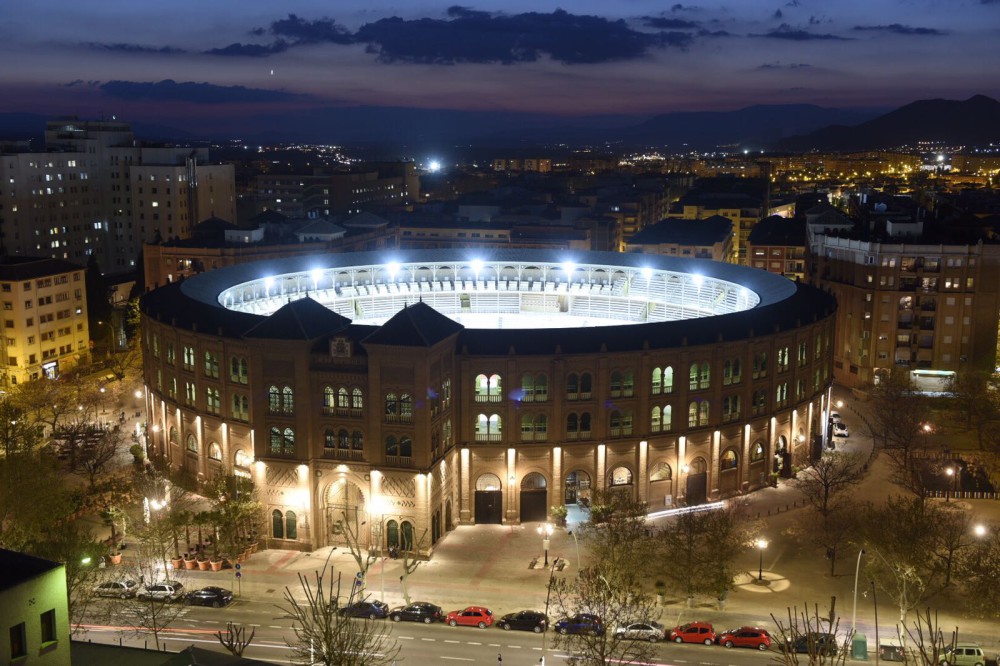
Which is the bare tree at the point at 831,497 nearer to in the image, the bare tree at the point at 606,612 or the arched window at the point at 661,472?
the arched window at the point at 661,472

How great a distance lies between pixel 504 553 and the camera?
72.7 metres

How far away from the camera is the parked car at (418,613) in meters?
61.3

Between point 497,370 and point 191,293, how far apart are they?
35.3 meters

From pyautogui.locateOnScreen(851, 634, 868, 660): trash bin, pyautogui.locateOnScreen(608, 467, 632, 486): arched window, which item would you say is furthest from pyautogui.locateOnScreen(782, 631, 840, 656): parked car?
pyautogui.locateOnScreen(608, 467, 632, 486): arched window

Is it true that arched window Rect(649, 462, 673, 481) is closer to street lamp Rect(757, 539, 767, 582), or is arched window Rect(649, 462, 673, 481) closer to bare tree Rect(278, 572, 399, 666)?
street lamp Rect(757, 539, 767, 582)

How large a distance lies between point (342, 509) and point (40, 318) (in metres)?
70.4

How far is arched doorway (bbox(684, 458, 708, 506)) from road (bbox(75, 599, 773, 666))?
25.8 meters

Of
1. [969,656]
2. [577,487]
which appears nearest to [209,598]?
[577,487]

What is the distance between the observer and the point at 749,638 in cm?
5753

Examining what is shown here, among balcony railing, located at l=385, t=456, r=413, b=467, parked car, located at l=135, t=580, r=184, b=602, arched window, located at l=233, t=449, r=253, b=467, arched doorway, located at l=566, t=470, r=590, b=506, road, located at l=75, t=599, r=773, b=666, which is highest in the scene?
balcony railing, located at l=385, t=456, r=413, b=467

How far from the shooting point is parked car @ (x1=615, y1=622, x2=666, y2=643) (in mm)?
56031

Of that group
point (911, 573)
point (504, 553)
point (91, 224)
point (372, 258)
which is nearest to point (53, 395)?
point (372, 258)

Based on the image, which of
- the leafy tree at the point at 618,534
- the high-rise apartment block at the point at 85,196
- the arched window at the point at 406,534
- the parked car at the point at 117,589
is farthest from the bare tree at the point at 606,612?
the high-rise apartment block at the point at 85,196

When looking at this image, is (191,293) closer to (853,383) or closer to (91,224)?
(853,383)
